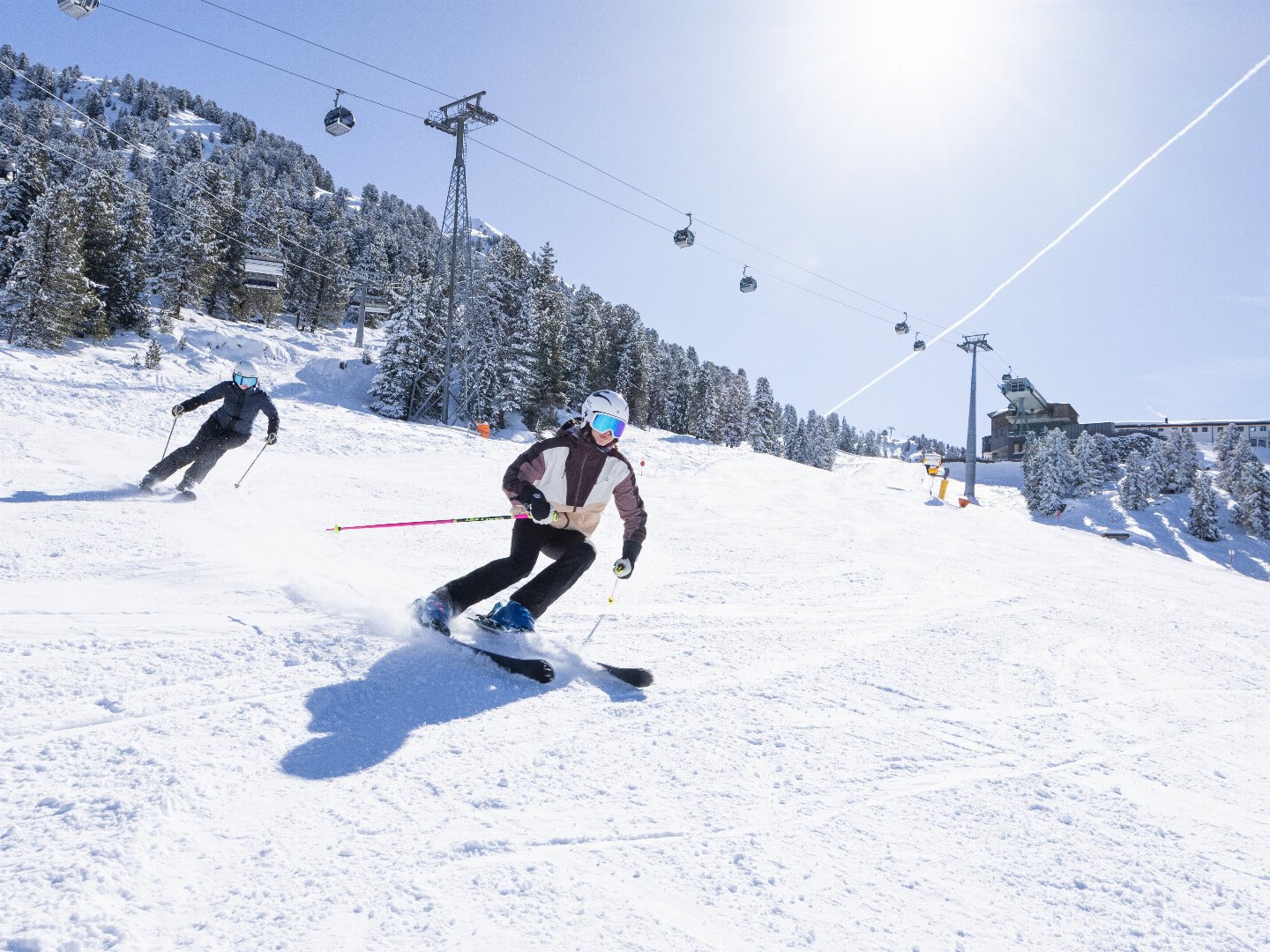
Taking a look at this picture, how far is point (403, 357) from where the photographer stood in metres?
35.9

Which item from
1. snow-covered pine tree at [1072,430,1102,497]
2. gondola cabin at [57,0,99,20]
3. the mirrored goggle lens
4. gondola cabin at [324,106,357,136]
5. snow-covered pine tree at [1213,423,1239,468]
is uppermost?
gondola cabin at [324,106,357,136]

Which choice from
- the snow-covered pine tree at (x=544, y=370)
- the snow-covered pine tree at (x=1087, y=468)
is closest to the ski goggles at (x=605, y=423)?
the snow-covered pine tree at (x=544, y=370)

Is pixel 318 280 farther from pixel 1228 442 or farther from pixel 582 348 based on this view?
pixel 1228 442

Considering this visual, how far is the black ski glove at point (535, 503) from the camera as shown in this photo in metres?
4.23

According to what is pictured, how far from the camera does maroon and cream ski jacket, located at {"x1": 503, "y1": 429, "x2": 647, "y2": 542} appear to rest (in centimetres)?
454

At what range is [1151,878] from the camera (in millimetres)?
2035

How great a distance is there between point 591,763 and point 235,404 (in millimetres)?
7789

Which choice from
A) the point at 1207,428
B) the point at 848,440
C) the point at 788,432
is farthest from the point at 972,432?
the point at 848,440

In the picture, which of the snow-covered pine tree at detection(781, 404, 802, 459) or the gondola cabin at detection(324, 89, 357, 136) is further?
the snow-covered pine tree at detection(781, 404, 802, 459)

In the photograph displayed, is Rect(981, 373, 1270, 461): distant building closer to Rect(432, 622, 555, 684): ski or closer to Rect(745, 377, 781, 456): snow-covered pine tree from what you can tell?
Rect(745, 377, 781, 456): snow-covered pine tree

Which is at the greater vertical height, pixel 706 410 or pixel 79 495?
pixel 706 410

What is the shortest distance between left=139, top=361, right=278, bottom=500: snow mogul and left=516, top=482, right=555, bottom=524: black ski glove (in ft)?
15.7

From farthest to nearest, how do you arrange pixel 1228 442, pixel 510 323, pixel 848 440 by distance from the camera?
pixel 848 440 → pixel 1228 442 → pixel 510 323

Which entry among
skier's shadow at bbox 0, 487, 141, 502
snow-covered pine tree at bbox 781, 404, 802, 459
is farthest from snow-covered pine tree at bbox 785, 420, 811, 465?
skier's shadow at bbox 0, 487, 141, 502
